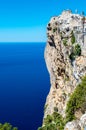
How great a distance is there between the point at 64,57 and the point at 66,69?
90.1 inches

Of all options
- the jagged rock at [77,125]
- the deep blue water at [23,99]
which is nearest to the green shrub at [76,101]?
the jagged rock at [77,125]

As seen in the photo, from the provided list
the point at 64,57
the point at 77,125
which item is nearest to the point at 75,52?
the point at 64,57

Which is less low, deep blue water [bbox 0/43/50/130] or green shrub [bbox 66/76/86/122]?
deep blue water [bbox 0/43/50/130]

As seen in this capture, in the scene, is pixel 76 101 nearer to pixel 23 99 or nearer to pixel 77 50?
pixel 77 50

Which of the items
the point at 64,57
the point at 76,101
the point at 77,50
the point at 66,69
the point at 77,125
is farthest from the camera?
the point at 66,69

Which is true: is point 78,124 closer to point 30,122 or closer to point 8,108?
point 30,122

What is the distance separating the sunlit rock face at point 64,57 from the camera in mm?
52688

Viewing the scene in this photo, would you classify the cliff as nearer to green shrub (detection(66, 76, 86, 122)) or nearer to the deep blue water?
green shrub (detection(66, 76, 86, 122))

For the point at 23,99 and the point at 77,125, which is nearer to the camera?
the point at 77,125

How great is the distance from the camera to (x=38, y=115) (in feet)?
381

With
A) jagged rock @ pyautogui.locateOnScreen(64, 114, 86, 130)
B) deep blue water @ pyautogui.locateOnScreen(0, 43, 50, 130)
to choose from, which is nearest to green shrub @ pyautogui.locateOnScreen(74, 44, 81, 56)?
jagged rock @ pyautogui.locateOnScreen(64, 114, 86, 130)

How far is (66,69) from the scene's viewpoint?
192 feet

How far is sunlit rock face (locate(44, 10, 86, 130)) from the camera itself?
2074 inches

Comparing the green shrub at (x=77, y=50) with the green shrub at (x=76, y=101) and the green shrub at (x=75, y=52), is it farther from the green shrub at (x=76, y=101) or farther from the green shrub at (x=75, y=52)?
the green shrub at (x=76, y=101)
